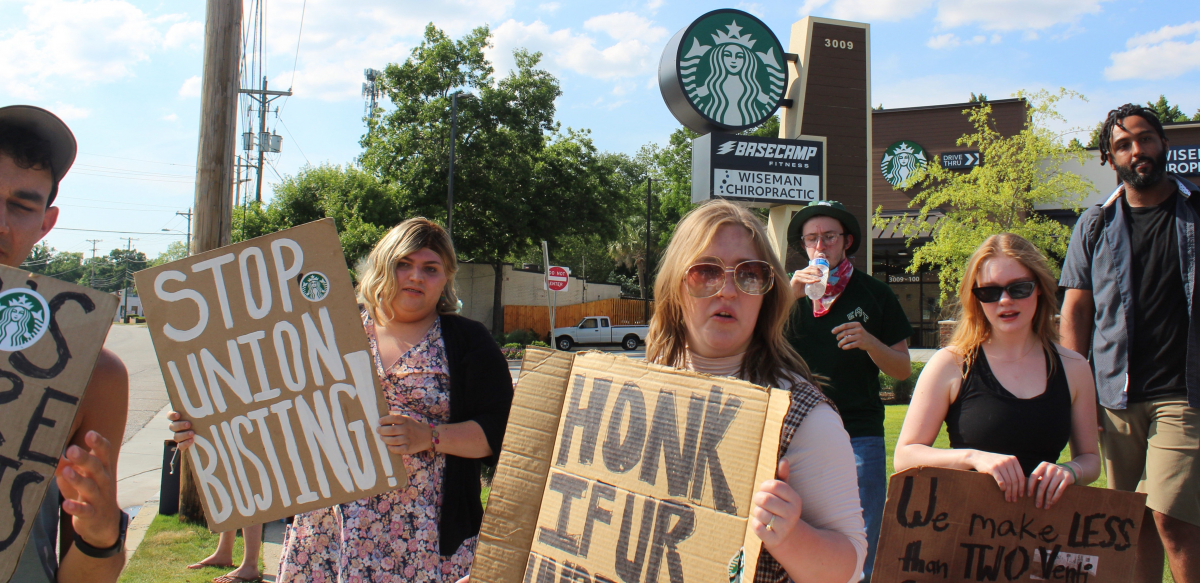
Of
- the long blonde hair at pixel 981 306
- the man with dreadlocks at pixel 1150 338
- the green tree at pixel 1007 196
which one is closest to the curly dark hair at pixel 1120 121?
the man with dreadlocks at pixel 1150 338

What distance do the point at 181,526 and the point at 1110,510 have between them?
6029 millimetres

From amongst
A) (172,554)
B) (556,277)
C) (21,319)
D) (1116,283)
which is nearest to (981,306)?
(1116,283)

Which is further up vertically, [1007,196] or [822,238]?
[1007,196]

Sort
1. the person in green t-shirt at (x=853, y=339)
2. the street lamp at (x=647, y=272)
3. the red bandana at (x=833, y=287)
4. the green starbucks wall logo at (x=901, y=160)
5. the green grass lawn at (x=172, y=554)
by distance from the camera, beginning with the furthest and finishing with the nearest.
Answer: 1. the street lamp at (x=647, y=272)
2. the green starbucks wall logo at (x=901, y=160)
3. the green grass lawn at (x=172, y=554)
4. the red bandana at (x=833, y=287)
5. the person in green t-shirt at (x=853, y=339)

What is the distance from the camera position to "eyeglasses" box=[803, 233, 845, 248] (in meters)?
3.47

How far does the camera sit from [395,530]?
2.43m

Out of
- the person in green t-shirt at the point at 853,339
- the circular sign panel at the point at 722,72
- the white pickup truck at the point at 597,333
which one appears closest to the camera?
the person in green t-shirt at the point at 853,339

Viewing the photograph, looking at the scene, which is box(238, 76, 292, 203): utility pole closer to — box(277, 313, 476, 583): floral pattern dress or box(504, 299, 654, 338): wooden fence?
box(504, 299, 654, 338): wooden fence

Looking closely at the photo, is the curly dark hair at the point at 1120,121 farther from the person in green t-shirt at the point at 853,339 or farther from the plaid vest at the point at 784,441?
the plaid vest at the point at 784,441

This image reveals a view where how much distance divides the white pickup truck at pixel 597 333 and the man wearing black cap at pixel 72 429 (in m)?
28.0

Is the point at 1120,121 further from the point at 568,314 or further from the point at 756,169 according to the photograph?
the point at 568,314

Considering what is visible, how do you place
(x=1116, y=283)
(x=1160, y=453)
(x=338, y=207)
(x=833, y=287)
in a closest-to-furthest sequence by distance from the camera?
(x=1160, y=453)
(x=1116, y=283)
(x=833, y=287)
(x=338, y=207)

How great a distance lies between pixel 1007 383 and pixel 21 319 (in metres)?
2.84

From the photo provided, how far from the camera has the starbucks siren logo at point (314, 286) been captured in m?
2.21
